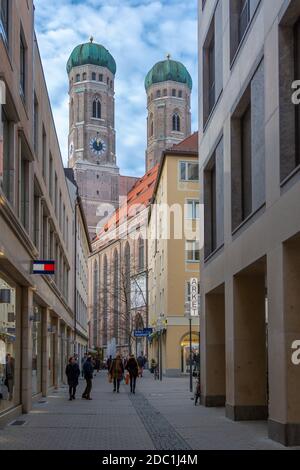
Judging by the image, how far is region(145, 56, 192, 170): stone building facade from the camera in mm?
147750

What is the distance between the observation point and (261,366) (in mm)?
18484

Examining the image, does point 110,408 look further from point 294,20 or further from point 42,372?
point 294,20

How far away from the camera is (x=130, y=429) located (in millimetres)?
16625

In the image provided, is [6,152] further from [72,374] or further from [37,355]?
[72,374]

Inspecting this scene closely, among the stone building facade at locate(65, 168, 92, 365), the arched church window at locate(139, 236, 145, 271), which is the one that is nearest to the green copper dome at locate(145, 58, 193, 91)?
the arched church window at locate(139, 236, 145, 271)

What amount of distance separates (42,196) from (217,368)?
789 cm

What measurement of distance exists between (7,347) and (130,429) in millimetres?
3491

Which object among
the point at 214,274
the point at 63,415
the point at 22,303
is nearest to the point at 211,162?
the point at 214,274

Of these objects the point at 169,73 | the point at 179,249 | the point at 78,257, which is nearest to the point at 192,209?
the point at 179,249

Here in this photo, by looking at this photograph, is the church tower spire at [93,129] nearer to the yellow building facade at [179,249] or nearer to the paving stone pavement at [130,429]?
the yellow building facade at [179,249]

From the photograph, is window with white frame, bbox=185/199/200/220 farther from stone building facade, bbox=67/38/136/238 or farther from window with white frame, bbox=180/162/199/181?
stone building facade, bbox=67/38/136/238

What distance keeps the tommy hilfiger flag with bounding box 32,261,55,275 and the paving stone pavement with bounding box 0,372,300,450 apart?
3.68m
